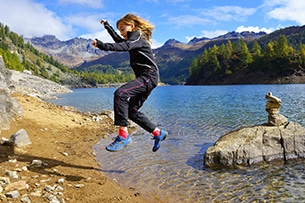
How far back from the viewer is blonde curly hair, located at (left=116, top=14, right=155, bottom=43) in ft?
25.9

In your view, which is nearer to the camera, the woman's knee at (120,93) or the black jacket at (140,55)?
the black jacket at (140,55)

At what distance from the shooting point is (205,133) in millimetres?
19531

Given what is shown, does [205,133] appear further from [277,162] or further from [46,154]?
[46,154]

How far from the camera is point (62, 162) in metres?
10.0

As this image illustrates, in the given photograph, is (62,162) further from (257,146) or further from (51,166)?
(257,146)

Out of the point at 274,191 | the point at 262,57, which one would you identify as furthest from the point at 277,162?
the point at 262,57

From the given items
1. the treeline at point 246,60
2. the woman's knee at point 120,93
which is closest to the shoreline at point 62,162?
the woman's knee at point 120,93

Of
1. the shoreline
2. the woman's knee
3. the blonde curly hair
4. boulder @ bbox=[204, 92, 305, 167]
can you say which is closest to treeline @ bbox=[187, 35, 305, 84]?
boulder @ bbox=[204, 92, 305, 167]

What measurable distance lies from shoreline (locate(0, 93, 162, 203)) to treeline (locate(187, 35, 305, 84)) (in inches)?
4972

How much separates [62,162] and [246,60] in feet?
492

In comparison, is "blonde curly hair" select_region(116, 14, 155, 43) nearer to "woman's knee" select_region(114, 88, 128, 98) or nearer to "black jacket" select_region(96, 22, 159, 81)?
"black jacket" select_region(96, 22, 159, 81)

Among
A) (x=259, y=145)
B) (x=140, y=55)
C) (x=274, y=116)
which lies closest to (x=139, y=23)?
(x=140, y=55)

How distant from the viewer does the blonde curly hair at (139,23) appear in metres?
7.88

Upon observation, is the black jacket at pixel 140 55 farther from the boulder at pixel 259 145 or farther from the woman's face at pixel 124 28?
the boulder at pixel 259 145
